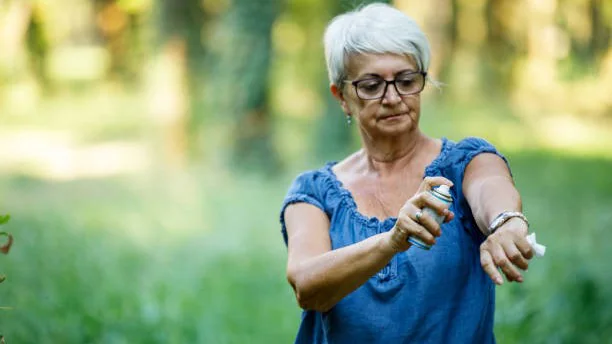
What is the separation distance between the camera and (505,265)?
2.45m

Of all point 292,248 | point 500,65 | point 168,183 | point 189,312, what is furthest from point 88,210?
point 500,65

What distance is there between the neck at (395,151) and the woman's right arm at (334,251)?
294 mm

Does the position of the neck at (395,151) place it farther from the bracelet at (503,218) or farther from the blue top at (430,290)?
the bracelet at (503,218)

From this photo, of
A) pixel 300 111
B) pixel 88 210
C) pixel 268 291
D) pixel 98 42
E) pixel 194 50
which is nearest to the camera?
pixel 268 291

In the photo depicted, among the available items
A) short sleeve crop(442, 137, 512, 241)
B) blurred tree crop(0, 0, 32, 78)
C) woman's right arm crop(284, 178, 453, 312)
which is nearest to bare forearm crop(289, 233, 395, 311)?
woman's right arm crop(284, 178, 453, 312)

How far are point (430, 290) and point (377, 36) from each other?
0.88 m

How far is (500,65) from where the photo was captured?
29.3m

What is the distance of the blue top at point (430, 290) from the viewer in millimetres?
2906

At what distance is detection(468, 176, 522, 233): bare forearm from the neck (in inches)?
13.4

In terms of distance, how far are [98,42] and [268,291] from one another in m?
31.6

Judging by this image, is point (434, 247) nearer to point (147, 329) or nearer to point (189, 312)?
point (147, 329)

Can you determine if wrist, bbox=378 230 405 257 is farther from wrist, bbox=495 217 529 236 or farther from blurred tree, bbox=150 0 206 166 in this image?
blurred tree, bbox=150 0 206 166

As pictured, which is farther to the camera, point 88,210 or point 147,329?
point 88,210

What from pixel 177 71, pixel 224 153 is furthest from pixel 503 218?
pixel 177 71
